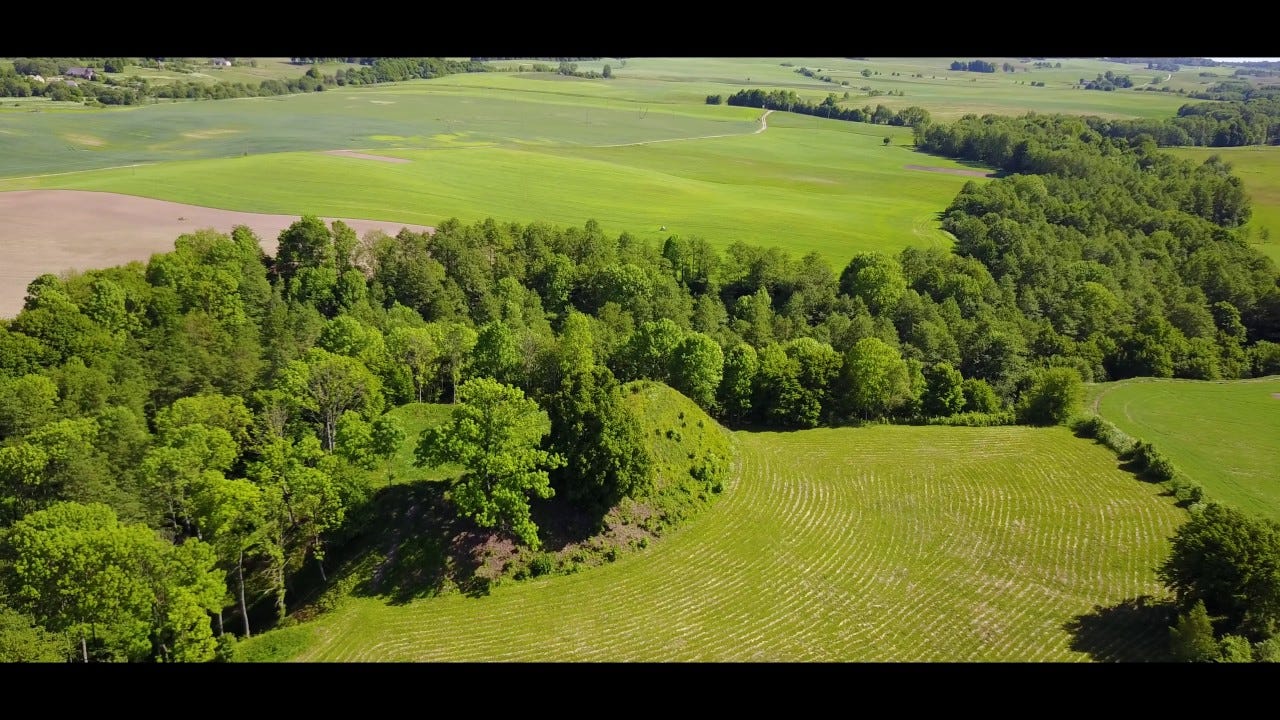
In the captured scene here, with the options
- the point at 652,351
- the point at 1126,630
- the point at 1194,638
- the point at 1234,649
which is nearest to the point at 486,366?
the point at 652,351

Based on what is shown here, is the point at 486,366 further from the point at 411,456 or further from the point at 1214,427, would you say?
the point at 1214,427

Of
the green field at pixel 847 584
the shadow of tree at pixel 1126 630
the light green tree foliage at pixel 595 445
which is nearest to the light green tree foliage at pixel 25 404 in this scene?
the green field at pixel 847 584

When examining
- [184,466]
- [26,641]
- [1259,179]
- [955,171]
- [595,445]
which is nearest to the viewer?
[26,641]

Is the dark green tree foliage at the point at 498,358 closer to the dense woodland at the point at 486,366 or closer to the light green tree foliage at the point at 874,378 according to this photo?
the dense woodland at the point at 486,366

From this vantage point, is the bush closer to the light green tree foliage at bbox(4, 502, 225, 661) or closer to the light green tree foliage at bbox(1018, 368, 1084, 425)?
the light green tree foliage at bbox(4, 502, 225, 661)

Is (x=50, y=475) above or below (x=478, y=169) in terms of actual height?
below

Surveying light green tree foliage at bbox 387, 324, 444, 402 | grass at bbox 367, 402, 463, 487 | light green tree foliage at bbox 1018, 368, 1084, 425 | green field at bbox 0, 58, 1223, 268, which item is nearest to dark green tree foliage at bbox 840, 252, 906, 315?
green field at bbox 0, 58, 1223, 268
